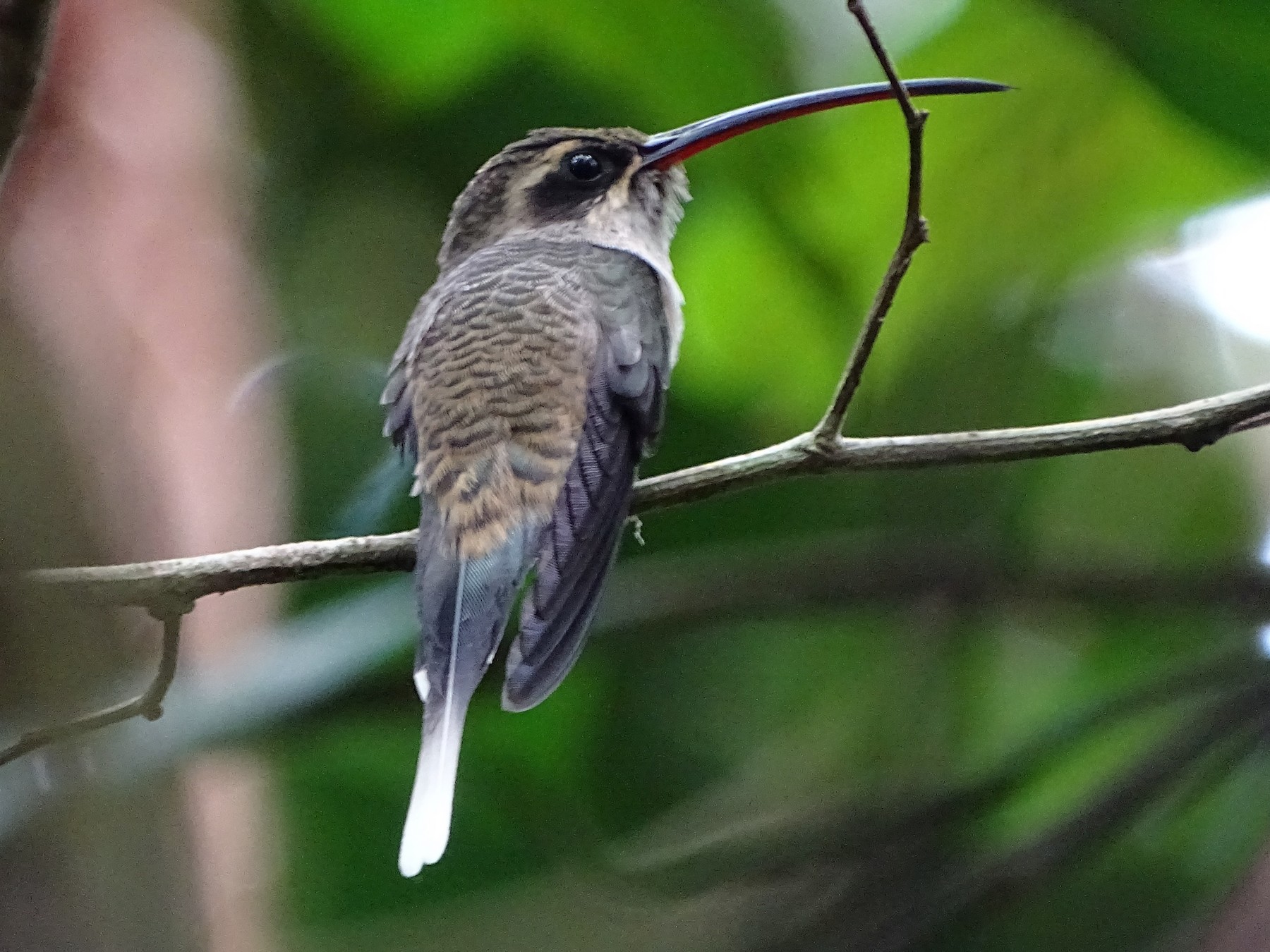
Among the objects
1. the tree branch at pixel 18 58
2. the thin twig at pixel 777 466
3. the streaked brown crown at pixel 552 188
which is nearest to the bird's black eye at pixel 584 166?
the streaked brown crown at pixel 552 188

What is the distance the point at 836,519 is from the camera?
1216 mm

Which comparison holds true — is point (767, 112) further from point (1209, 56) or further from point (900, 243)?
point (1209, 56)

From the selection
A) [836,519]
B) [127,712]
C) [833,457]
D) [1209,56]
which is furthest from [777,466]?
[1209,56]

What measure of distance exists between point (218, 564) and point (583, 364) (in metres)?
0.31

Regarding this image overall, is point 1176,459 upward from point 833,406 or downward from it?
downward

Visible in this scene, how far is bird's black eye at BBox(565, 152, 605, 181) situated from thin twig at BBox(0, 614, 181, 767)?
20.9 inches

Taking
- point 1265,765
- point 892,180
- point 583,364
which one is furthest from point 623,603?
point 1265,765

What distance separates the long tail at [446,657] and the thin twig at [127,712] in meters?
0.16

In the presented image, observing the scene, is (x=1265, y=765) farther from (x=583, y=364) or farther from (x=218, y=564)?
(x=218, y=564)

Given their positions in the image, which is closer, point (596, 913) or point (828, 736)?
point (596, 913)

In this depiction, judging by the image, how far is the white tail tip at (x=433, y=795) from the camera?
799 millimetres

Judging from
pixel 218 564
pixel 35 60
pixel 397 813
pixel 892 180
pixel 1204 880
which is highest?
pixel 35 60

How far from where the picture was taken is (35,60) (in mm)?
853

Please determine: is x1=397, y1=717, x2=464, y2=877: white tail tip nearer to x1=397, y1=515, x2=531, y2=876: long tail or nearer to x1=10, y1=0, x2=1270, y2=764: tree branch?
x1=397, y1=515, x2=531, y2=876: long tail
